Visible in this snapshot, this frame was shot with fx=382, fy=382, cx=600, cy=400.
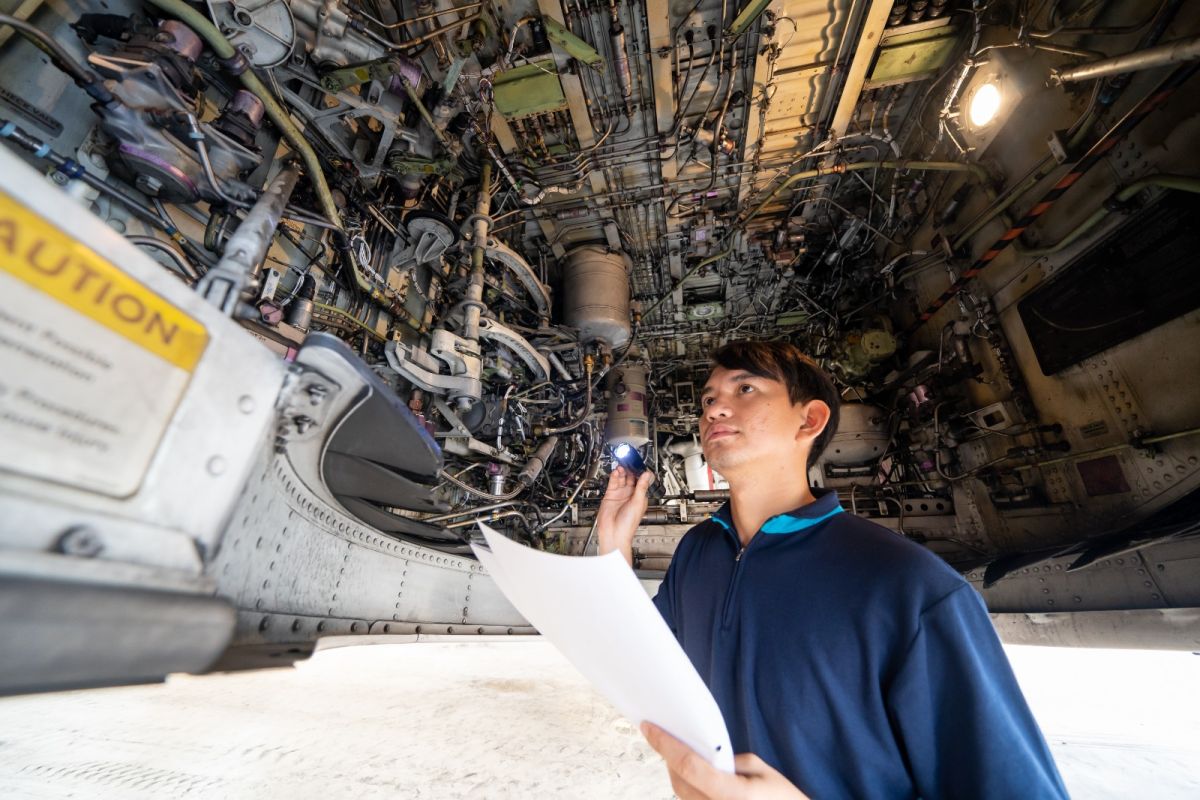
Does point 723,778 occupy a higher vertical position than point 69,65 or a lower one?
lower

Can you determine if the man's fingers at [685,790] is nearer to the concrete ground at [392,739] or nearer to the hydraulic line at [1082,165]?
the concrete ground at [392,739]

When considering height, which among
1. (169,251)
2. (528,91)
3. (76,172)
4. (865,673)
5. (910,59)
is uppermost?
(910,59)

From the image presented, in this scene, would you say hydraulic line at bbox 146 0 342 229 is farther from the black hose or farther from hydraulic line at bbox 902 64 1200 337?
hydraulic line at bbox 902 64 1200 337

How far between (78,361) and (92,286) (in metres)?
0.09

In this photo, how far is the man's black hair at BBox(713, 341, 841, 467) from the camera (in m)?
1.39

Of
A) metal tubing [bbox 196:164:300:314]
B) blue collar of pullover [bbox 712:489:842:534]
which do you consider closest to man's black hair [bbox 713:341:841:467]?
blue collar of pullover [bbox 712:489:842:534]

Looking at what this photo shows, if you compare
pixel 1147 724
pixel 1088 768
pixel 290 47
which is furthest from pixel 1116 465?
pixel 290 47

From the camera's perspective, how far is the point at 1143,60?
189 cm

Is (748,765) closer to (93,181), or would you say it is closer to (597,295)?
(93,181)

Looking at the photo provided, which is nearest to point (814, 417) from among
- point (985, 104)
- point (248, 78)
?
point (248, 78)

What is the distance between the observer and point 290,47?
167 cm

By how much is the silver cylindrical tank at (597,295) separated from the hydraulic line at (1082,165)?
10.3 ft

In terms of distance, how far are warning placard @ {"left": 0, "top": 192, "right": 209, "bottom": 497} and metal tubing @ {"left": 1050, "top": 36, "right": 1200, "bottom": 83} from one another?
380 centimetres

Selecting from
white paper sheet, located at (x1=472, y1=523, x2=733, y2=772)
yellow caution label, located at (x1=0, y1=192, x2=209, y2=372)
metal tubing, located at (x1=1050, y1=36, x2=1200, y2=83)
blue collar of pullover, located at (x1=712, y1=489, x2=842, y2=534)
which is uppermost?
metal tubing, located at (x1=1050, y1=36, x2=1200, y2=83)
